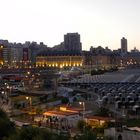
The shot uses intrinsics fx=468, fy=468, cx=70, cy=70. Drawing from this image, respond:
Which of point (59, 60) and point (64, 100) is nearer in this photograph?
point (64, 100)

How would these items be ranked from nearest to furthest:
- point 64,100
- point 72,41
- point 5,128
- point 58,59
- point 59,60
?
point 5,128 → point 64,100 → point 59,60 → point 58,59 → point 72,41

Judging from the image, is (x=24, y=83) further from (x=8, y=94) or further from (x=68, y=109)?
(x=68, y=109)

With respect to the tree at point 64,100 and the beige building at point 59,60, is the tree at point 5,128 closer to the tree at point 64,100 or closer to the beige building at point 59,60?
the tree at point 64,100

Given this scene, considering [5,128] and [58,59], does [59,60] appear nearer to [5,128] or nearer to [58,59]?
[58,59]

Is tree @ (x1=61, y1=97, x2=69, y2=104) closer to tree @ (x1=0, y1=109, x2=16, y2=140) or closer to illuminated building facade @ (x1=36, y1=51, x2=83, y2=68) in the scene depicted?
tree @ (x1=0, y1=109, x2=16, y2=140)

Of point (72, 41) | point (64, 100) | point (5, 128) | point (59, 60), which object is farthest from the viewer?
point (72, 41)

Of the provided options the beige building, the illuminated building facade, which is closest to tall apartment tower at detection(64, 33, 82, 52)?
the illuminated building facade

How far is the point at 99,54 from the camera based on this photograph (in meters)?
58.2

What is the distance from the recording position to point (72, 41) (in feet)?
226

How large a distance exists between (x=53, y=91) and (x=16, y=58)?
3698 cm

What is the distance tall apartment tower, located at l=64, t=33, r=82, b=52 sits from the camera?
225 feet

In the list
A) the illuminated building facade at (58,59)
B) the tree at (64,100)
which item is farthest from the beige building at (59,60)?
the tree at (64,100)

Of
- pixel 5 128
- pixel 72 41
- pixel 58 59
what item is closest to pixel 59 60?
pixel 58 59

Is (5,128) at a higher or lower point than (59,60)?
lower
